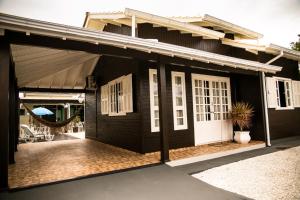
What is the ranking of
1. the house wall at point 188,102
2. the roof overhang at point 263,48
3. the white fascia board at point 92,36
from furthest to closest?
the roof overhang at point 263,48 → the house wall at point 188,102 → the white fascia board at point 92,36

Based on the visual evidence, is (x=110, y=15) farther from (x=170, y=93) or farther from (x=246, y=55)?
(x=246, y=55)

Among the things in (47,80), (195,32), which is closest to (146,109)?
(195,32)

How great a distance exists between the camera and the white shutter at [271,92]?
7.34 metres

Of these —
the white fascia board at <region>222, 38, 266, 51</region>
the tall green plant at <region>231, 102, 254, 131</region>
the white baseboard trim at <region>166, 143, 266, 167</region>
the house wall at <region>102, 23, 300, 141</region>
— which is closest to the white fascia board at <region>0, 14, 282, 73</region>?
the white baseboard trim at <region>166, 143, 266, 167</region>

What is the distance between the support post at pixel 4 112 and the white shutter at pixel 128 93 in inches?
129

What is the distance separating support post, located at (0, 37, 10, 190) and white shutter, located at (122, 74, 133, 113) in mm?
3278

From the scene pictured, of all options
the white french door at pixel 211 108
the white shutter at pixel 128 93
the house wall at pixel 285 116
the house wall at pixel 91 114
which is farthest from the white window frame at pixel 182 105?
the house wall at pixel 91 114

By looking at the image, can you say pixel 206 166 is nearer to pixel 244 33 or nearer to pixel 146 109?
pixel 146 109

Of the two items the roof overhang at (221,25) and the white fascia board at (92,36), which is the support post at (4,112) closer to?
the white fascia board at (92,36)

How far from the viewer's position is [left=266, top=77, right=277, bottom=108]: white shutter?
7344 mm

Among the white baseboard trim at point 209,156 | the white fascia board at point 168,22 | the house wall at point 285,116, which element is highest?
the white fascia board at point 168,22

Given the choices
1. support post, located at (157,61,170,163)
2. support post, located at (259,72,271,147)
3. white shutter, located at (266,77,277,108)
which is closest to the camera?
support post, located at (157,61,170,163)

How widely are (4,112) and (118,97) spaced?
407 centimetres

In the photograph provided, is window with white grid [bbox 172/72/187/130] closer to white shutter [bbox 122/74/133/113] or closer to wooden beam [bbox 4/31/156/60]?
white shutter [bbox 122/74/133/113]
